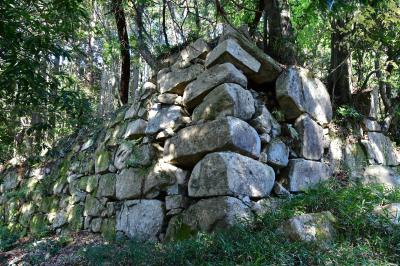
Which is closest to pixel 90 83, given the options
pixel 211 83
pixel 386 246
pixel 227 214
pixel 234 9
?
pixel 234 9

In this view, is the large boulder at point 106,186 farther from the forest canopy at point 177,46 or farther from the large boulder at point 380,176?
the large boulder at point 380,176

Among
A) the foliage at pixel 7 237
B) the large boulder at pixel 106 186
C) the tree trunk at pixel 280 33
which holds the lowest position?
the foliage at pixel 7 237

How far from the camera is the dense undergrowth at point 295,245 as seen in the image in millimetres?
2730

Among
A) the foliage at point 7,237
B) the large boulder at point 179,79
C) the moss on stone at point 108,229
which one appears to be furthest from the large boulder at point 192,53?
the foliage at point 7,237

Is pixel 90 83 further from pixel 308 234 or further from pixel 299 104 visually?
pixel 308 234

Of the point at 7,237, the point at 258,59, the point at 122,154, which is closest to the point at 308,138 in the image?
the point at 258,59

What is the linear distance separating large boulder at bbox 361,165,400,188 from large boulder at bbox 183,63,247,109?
2.18 meters

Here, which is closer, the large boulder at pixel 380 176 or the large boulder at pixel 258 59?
the large boulder at pixel 258 59

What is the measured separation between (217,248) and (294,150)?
2.01 metres

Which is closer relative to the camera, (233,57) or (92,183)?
(233,57)

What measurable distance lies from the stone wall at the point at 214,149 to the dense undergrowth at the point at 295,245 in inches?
13.6

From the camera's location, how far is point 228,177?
11.9 feet

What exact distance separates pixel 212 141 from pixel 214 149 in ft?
0.31

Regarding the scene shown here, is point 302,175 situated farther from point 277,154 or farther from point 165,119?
point 165,119
